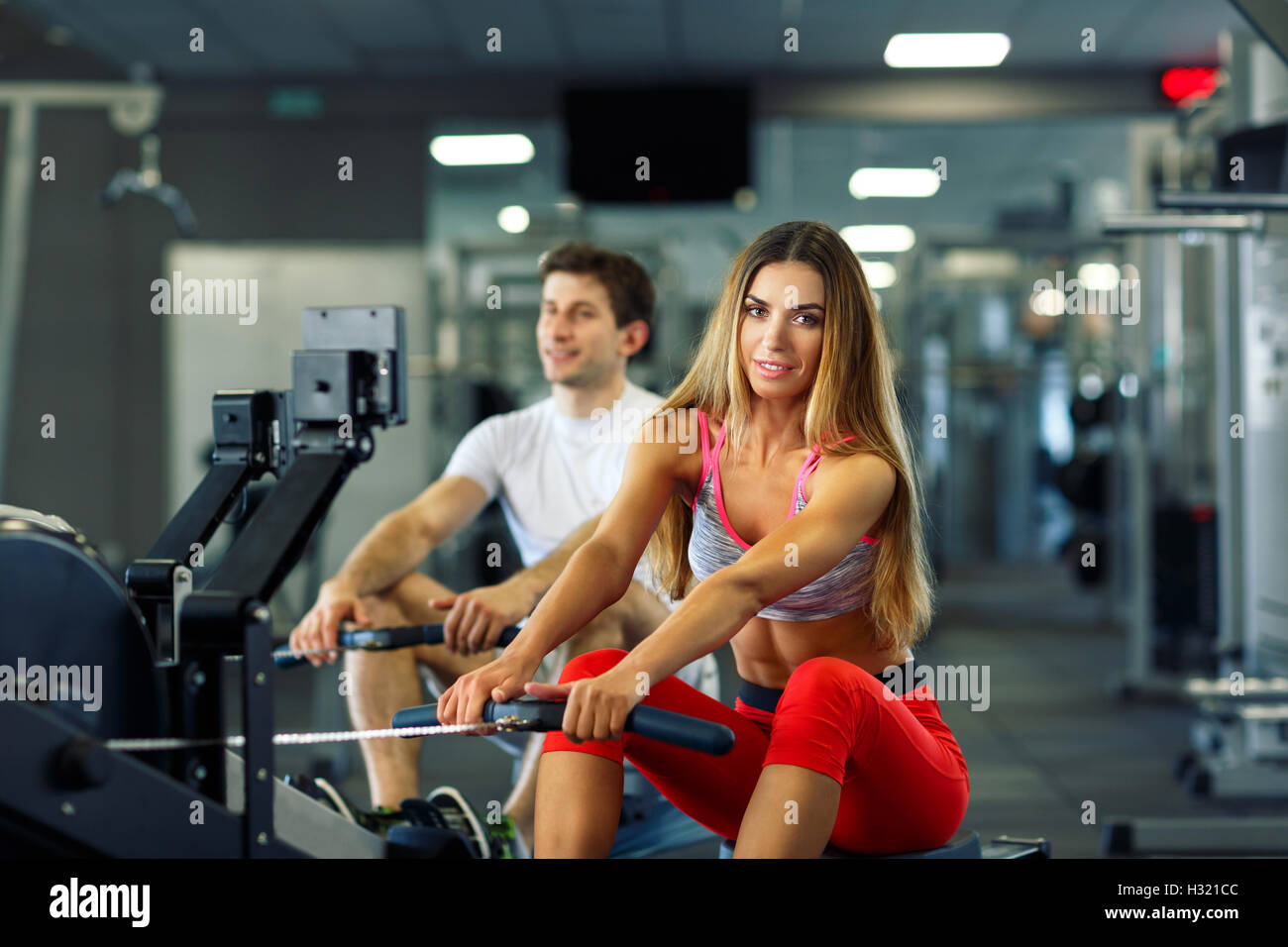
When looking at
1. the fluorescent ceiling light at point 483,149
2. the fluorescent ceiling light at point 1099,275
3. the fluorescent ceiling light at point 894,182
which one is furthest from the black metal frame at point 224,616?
the fluorescent ceiling light at point 894,182

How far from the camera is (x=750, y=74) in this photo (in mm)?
6504

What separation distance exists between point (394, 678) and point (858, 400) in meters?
0.95

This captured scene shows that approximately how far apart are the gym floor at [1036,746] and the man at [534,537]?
44 centimetres

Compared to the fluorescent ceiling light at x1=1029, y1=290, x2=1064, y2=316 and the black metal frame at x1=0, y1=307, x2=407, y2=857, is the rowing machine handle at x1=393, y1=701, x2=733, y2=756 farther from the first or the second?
the fluorescent ceiling light at x1=1029, y1=290, x2=1064, y2=316

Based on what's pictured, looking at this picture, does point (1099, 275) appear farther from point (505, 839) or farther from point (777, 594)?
point (777, 594)

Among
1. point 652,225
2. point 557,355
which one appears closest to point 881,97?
point 652,225

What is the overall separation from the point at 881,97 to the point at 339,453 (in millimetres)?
5812

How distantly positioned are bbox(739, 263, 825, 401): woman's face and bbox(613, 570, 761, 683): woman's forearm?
0.94 feet

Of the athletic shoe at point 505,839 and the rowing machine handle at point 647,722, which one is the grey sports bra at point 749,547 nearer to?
the rowing machine handle at point 647,722

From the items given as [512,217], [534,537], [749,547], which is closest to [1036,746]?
[534,537]

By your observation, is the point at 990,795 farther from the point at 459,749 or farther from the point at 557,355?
the point at 557,355

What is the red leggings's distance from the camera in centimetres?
128

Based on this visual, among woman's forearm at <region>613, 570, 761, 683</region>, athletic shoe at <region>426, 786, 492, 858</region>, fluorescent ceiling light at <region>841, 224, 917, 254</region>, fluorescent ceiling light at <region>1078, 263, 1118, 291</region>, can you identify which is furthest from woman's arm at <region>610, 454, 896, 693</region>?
fluorescent ceiling light at <region>841, 224, 917, 254</region>

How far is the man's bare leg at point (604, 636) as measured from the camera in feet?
6.15
